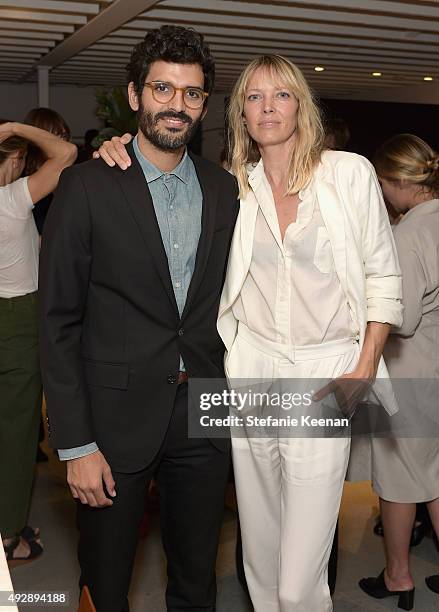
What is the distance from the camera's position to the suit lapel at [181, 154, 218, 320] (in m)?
2.09

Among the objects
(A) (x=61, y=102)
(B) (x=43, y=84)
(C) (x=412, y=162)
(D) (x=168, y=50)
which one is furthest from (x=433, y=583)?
(A) (x=61, y=102)

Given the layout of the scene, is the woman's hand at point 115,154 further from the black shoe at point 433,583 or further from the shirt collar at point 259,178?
the black shoe at point 433,583

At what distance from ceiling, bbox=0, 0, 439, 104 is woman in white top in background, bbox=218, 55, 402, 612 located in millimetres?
3975

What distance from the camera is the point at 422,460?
3.07 metres

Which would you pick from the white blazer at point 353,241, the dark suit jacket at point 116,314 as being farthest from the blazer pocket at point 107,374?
the white blazer at point 353,241

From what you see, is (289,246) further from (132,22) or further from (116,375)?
(132,22)

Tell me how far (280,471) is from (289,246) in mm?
644

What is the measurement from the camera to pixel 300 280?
7.02ft

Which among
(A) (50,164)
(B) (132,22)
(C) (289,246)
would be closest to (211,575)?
(C) (289,246)

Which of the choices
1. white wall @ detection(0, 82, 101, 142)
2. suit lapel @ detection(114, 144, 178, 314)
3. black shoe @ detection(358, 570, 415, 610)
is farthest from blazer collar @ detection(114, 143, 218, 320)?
white wall @ detection(0, 82, 101, 142)

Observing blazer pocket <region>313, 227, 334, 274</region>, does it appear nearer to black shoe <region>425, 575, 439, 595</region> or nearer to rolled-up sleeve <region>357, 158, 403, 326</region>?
rolled-up sleeve <region>357, 158, 403, 326</region>

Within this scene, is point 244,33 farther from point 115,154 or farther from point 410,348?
point 115,154

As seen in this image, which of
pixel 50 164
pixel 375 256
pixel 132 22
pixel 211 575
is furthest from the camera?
pixel 132 22

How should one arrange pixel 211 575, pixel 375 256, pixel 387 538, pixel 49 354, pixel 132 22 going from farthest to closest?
pixel 132 22
pixel 387 538
pixel 211 575
pixel 375 256
pixel 49 354
